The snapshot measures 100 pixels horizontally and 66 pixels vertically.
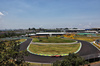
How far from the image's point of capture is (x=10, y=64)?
367 inches

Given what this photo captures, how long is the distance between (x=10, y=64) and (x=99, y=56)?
78.1 feet

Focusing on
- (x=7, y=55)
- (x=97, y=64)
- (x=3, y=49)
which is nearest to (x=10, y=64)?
(x=7, y=55)

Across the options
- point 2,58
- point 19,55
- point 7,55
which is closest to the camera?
point 2,58

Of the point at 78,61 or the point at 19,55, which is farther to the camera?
the point at 78,61

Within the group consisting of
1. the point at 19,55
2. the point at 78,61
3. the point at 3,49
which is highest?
the point at 3,49

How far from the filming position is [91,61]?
21125 millimetres

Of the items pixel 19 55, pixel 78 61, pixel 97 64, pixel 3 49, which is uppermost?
pixel 3 49

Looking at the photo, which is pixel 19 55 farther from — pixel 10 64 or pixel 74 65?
pixel 74 65

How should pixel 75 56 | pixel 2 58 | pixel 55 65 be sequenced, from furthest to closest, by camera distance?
pixel 75 56
pixel 55 65
pixel 2 58

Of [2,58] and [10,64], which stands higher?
[2,58]

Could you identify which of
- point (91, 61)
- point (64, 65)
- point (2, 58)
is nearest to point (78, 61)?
point (64, 65)

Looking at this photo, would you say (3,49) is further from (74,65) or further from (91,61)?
(91,61)

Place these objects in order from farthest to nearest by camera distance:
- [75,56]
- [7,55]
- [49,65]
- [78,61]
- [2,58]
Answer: [49,65] < [75,56] < [78,61] < [7,55] < [2,58]

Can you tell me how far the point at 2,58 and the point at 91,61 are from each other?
21946 millimetres
